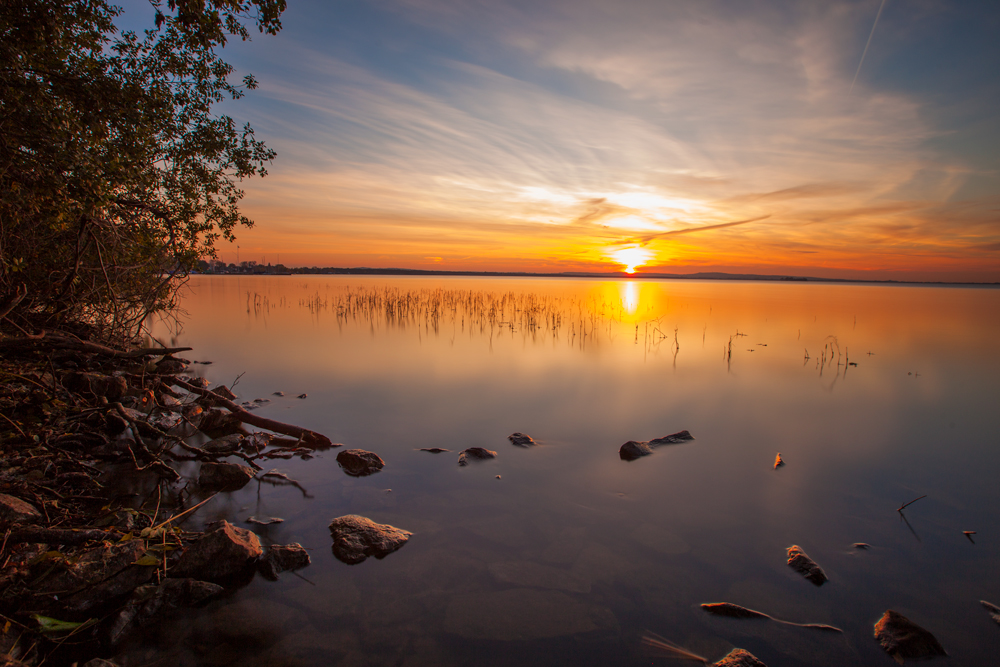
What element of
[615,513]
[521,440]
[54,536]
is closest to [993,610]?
[615,513]

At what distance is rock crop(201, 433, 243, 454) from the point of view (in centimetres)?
687

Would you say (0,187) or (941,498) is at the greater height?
(0,187)

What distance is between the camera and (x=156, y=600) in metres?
3.88

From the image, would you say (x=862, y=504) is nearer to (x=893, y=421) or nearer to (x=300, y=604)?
(x=893, y=421)

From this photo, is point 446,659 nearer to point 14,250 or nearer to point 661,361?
point 14,250

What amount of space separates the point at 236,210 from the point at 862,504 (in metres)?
14.2

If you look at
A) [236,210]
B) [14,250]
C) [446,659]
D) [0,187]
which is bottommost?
[446,659]

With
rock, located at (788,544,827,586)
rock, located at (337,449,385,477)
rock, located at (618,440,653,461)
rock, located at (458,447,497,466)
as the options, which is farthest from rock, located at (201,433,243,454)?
rock, located at (788,544,827,586)

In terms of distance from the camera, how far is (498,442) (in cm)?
852

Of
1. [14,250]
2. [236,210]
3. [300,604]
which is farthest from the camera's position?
[236,210]

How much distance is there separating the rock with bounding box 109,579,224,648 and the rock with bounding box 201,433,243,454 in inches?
118

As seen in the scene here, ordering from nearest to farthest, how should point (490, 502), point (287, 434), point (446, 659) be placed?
point (446, 659) < point (490, 502) < point (287, 434)

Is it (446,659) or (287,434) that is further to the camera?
(287,434)

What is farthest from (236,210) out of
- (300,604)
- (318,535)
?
(300,604)
